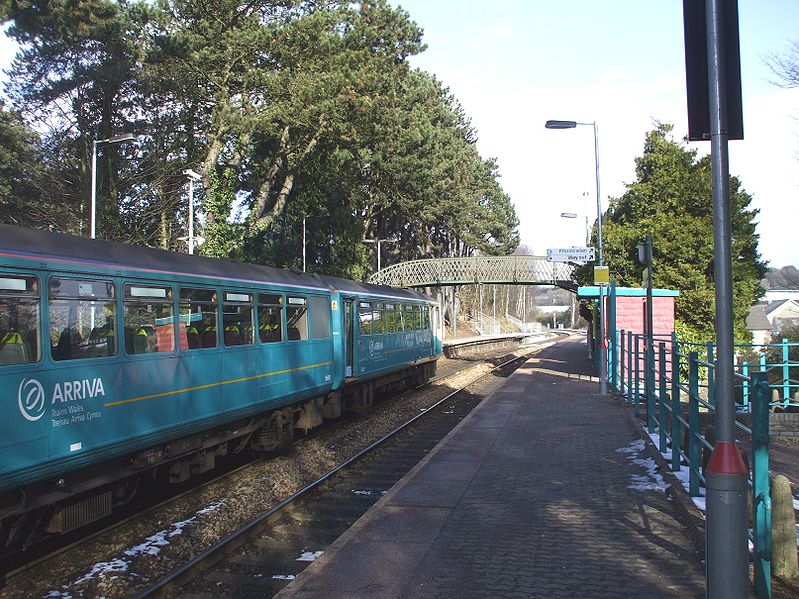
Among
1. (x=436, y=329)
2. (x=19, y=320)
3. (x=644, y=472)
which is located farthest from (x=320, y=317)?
(x=436, y=329)

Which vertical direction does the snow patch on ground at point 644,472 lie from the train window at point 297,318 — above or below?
below

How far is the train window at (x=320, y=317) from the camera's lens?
486 inches

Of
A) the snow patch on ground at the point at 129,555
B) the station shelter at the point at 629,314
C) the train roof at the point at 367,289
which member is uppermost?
the train roof at the point at 367,289

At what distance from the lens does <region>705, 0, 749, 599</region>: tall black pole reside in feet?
12.8

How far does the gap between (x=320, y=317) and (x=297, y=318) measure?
3.85 ft

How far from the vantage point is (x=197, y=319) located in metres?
8.42

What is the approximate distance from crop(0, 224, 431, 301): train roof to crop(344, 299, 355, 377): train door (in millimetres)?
2081

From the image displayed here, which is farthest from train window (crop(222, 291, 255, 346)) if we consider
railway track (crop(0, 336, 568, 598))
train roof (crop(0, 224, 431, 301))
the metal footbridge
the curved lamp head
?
the metal footbridge

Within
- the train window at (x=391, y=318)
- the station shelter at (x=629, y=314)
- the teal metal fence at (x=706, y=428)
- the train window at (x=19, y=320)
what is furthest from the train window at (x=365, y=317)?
the train window at (x=19, y=320)

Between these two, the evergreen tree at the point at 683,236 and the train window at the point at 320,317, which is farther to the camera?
the evergreen tree at the point at 683,236

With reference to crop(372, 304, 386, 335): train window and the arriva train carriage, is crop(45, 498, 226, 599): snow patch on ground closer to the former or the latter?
the arriva train carriage

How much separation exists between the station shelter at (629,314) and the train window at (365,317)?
5660mm

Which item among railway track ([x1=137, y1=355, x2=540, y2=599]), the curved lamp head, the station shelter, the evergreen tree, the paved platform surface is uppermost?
the curved lamp head

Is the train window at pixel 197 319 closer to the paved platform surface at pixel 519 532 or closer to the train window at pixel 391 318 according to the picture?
the paved platform surface at pixel 519 532
